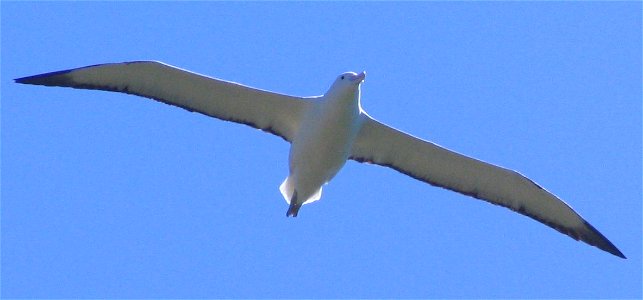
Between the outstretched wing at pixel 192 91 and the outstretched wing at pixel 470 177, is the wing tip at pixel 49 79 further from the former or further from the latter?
the outstretched wing at pixel 470 177

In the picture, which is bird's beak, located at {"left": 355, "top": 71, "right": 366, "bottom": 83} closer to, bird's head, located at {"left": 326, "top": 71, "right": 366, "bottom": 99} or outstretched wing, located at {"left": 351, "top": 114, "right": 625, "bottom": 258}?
bird's head, located at {"left": 326, "top": 71, "right": 366, "bottom": 99}

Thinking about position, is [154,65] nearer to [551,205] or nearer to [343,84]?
[343,84]

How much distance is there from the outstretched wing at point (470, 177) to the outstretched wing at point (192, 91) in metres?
1.16

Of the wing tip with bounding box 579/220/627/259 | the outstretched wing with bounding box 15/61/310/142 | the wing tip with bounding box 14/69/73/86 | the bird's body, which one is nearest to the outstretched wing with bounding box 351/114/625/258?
the wing tip with bounding box 579/220/627/259

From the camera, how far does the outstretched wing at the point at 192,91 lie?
2502 centimetres

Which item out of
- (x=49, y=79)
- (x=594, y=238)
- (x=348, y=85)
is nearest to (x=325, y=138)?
(x=348, y=85)

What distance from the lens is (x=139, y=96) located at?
Result: 2531 cm

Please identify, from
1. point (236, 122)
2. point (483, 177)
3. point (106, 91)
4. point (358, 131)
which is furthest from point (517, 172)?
point (106, 91)

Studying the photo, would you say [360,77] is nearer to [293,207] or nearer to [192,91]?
[293,207]

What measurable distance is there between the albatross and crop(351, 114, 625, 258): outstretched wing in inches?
0.5

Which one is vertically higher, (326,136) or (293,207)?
(326,136)

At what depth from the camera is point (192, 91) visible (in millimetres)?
25406

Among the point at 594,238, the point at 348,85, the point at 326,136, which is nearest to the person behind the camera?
the point at 348,85

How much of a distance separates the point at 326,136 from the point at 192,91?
2.26m
